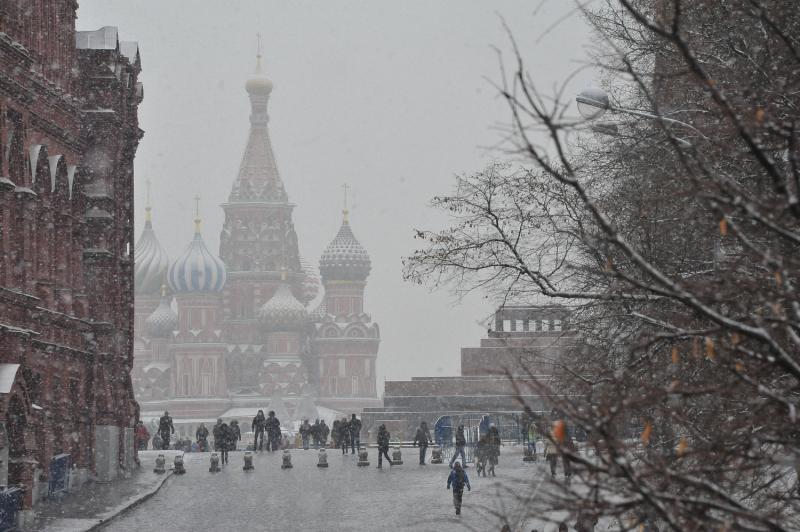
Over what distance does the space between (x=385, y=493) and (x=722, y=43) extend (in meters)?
19.5

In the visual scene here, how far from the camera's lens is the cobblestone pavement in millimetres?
28422

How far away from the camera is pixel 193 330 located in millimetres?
139875

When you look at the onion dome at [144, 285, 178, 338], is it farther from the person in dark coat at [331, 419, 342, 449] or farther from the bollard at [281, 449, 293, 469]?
the bollard at [281, 449, 293, 469]

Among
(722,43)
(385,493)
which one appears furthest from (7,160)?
(722,43)

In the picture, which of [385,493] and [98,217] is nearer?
[385,493]

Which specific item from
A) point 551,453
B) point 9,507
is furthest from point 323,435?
point 551,453

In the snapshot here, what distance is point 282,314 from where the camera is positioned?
141000 mm

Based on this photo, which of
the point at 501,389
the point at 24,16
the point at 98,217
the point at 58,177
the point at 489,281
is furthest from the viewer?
the point at 501,389

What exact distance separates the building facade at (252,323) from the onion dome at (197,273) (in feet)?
0.28

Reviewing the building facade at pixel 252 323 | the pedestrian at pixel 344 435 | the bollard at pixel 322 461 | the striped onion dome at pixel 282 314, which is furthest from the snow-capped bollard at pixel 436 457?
the striped onion dome at pixel 282 314

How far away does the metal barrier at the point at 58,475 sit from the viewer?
32.9m

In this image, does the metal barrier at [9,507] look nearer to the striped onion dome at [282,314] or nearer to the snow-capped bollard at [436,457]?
the snow-capped bollard at [436,457]

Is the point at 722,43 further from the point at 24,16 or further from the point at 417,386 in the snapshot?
the point at 417,386

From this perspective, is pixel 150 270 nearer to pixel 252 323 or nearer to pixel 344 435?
pixel 252 323
